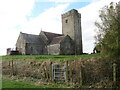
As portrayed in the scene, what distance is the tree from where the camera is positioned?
14.4m

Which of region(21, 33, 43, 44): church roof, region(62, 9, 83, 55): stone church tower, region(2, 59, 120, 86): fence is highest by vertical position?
region(62, 9, 83, 55): stone church tower

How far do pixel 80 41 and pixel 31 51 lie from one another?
15.8 metres

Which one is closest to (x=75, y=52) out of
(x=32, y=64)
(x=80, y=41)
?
(x=80, y=41)

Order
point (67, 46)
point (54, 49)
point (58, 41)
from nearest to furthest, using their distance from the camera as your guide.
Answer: point (54, 49) → point (58, 41) → point (67, 46)

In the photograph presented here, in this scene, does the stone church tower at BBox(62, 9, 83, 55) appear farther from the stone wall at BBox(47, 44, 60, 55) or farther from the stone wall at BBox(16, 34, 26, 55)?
the stone wall at BBox(16, 34, 26, 55)

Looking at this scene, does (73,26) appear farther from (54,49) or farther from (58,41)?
(54,49)

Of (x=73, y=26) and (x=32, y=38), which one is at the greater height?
(x=73, y=26)

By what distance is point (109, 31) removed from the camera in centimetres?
1519

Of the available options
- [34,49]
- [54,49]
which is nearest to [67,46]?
[54,49]

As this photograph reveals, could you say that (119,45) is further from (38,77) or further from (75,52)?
(75,52)

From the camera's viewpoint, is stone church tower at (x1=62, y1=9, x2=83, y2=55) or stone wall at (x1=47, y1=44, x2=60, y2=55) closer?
stone wall at (x1=47, y1=44, x2=60, y2=55)

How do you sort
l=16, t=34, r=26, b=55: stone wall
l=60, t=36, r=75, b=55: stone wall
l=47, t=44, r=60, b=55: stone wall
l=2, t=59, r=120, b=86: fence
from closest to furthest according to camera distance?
l=2, t=59, r=120, b=86: fence, l=47, t=44, r=60, b=55: stone wall, l=60, t=36, r=75, b=55: stone wall, l=16, t=34, r=26, b=55: stone wall

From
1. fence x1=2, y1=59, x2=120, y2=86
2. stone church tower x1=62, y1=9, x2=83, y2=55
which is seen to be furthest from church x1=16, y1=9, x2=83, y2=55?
fence x1=2, y1=59, x2=120, y2=86

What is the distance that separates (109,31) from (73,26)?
35.0 meters
